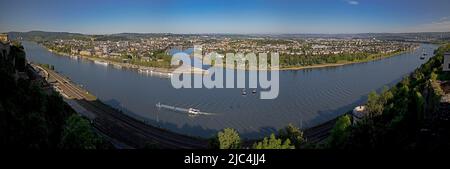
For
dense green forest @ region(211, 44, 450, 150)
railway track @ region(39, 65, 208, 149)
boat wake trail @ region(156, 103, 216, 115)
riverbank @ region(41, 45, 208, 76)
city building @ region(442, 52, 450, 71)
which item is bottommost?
railway track @ region(39, 65, 208, 149)

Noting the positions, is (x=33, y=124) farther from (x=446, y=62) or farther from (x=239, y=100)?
(x=239, y=100)

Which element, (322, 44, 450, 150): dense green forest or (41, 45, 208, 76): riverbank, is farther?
(41, 45, 208, 76): riverbank

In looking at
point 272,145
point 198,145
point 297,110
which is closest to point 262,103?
point 297,110

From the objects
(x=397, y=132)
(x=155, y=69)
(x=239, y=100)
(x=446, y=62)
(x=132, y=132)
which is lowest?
(x=132, y=132)

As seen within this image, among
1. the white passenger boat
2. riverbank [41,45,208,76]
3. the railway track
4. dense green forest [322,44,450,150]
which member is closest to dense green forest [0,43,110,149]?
the railway track

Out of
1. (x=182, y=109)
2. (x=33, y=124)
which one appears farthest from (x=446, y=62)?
(x=33, y=124)

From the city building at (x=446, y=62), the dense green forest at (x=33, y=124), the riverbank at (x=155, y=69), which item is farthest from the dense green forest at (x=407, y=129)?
the riverbank at (x=155, y=69)

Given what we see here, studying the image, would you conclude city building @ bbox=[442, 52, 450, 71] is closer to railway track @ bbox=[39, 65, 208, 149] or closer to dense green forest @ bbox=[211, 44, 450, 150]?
dense green forest @ bbox=[211, 44, 450, 150]

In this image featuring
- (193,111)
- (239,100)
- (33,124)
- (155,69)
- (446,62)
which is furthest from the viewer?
(155,69)
